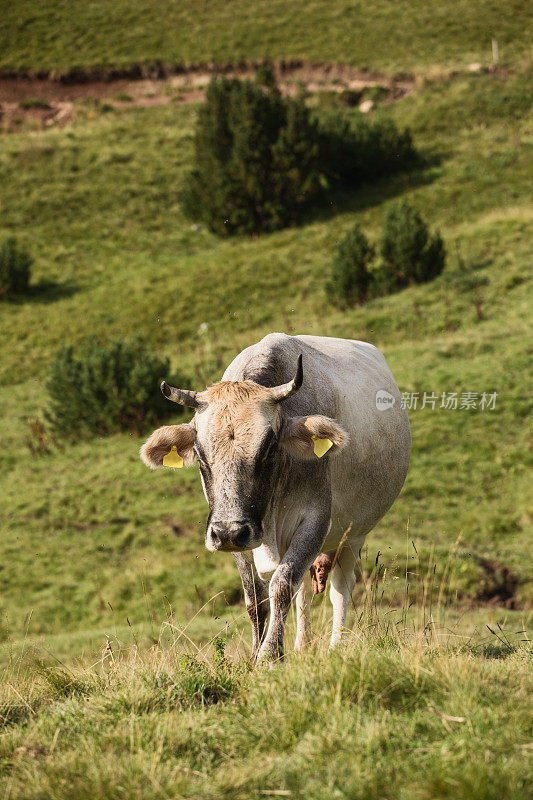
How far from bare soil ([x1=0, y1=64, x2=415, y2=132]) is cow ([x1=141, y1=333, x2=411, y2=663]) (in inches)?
1538

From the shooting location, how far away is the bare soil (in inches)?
1757

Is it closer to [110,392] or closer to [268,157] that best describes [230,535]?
[110,392]

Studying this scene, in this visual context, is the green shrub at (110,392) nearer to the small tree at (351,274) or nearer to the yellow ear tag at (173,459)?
the small tree at (351,274)

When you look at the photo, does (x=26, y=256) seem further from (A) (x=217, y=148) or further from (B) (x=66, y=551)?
(B) (x=66, y=551)

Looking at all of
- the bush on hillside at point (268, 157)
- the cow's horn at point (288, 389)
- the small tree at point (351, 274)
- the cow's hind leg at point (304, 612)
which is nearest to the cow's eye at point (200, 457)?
the cow's horn at point (288, 389)

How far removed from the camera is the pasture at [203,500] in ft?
10.2

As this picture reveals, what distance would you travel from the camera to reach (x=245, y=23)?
56406 mm

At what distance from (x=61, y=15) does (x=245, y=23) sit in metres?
14.4

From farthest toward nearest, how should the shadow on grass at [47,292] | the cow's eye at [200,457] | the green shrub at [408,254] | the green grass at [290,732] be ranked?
the shadow on grass at [47,292] → the green shrub at [408,254] → the cow's eye at [200,457] → the green grass at [290,732]

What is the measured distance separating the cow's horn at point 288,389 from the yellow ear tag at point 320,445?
0.37 metres

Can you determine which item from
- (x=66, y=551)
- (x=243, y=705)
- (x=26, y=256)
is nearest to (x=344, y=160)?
(x=26, y=256)

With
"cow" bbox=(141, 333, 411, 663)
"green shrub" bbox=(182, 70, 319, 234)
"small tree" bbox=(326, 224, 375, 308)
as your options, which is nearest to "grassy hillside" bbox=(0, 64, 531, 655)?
"small tree" bbox=(326, 224, 375, 308)

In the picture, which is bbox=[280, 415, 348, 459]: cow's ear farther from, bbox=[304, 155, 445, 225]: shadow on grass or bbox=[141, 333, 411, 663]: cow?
bbox=[304, 155, 445, 225]: shadow on grass

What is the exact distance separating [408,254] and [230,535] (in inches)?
796
